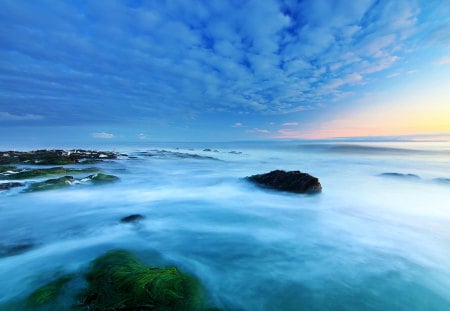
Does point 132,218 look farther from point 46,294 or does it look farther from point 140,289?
point 140,289

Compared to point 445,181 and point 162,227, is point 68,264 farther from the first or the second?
point 445,181

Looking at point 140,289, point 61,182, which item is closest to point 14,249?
point 140,289

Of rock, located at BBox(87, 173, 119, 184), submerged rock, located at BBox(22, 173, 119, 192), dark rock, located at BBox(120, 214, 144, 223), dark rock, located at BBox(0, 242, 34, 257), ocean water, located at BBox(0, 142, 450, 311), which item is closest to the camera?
ocean water, located at BBox(0, 142, 450, 311)

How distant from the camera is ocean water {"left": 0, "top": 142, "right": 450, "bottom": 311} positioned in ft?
16.6

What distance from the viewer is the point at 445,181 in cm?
1811

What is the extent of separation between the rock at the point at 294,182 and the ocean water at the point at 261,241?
26.4 inches

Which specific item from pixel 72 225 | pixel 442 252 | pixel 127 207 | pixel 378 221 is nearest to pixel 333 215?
pixel 378 221

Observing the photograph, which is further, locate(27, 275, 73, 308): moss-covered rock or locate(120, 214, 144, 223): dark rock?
locate(120, 214, 144, 223): dark rock

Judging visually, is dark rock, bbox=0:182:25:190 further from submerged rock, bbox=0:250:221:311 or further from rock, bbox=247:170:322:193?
rock, bbox=247:170:322:193

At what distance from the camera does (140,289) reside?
4375 millimetres

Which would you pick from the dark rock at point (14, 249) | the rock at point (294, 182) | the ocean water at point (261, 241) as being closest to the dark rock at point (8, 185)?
the ocean water at point (261, 241)

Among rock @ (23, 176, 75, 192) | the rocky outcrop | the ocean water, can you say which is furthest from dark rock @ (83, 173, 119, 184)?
the rocky outcrop

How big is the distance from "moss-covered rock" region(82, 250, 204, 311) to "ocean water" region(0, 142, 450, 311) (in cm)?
52

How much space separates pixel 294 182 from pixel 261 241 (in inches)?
273
